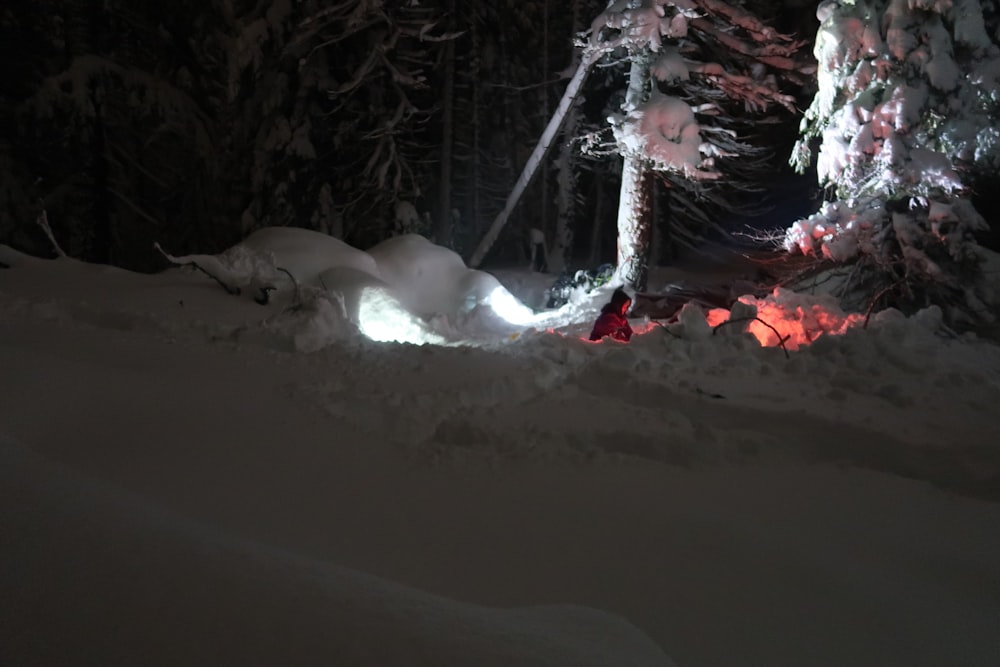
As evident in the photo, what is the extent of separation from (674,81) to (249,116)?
11423mm

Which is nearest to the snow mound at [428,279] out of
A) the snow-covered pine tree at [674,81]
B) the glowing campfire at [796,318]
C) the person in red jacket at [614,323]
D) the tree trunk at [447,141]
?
the snow-covered pine tree at [674,81]

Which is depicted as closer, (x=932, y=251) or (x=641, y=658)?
(x=641, y=658)

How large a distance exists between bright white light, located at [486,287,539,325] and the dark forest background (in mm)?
6381

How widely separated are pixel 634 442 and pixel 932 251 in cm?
757

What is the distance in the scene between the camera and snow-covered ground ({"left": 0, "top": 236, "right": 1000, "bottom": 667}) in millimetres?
1849

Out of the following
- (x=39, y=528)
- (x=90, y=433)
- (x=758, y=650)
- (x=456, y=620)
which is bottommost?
(x=758, y=650)

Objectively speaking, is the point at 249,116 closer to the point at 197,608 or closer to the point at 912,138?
the point at 912,138

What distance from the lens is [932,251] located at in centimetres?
968

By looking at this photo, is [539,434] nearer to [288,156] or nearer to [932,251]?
[932,251]

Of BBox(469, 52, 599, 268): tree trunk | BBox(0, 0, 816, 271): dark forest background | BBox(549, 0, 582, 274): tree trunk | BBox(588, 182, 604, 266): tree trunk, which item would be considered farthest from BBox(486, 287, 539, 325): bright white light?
BBox(588, 182, 604, 266): tree trunk

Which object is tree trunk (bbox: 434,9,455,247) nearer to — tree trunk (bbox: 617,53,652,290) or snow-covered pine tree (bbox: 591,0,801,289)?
snow-covered pine tree (bbox: 591,0,801,289)

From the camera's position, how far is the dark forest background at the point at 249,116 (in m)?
13.8

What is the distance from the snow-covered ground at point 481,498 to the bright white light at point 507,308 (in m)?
5.79

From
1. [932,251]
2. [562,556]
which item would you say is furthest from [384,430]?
[932,251]
